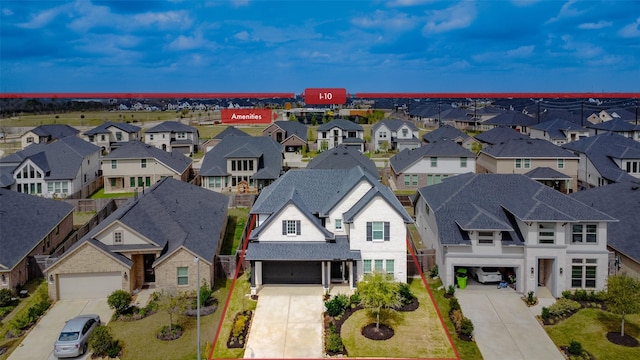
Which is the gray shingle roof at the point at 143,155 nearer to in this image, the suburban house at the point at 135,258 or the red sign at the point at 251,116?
the red sign at the point at 251,116

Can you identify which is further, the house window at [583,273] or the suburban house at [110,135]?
the suburban house at [110,135]

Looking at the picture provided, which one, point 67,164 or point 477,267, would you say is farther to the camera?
point 67,164

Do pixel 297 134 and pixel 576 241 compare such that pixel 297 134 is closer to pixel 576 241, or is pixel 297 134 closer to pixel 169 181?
pixel 169 181

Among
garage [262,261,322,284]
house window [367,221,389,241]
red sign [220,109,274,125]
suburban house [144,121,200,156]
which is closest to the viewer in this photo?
house window [367,221,389,241]

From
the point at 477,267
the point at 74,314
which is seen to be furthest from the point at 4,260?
the point at 477,267

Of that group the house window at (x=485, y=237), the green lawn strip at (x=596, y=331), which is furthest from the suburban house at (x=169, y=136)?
the green lawn strip at (x=596, y=331)

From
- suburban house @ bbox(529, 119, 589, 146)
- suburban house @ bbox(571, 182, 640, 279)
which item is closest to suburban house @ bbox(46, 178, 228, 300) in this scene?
suburban house @ bbox(571, 182, 640, 279)

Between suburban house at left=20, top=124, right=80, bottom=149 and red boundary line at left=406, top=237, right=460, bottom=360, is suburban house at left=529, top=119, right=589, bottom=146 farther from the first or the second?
suburban house at left=20, top=124, right=80, bottom=149
